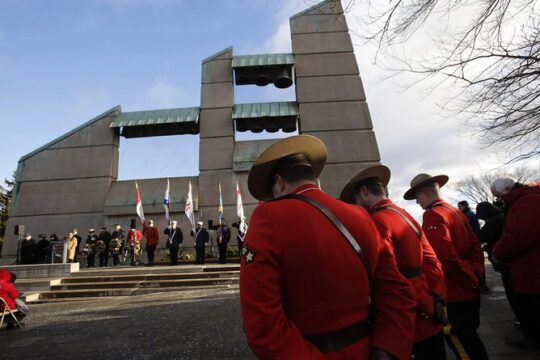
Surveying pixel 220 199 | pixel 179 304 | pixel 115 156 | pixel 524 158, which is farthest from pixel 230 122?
pixel 524 158

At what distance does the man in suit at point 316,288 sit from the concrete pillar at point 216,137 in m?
14.4

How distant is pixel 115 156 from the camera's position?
17438 millimetres

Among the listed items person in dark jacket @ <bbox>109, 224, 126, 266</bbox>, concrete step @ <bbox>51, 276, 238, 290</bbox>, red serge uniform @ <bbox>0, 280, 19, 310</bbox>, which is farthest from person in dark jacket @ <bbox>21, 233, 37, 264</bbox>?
red serge uniform @ <bbox>0, 280, 19, 310</bbox>

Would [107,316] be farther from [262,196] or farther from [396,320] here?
[396,320]

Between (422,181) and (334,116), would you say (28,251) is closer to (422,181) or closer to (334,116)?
(334,116)

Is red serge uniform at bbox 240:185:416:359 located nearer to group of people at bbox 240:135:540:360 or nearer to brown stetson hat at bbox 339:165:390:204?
group of people at bbox 240:135:540:360

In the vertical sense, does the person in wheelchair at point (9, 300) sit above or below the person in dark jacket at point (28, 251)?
below

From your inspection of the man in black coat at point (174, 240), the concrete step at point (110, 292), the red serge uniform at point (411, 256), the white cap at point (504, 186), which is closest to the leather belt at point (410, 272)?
the red serge uniform at point (411, 256)

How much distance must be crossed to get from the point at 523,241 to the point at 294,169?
9.22 ft

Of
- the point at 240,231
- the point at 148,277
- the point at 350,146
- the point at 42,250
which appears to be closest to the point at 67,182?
the point at 42,250

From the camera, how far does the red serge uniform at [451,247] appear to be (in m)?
2.89

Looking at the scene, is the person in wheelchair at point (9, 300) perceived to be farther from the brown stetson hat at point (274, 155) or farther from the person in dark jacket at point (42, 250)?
the person in dark jacket at point (42, 250)

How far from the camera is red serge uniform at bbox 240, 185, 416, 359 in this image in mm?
1325

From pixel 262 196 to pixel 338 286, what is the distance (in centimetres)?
69
